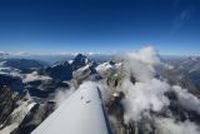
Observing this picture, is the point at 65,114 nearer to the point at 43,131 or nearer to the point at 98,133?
the point at 43,131

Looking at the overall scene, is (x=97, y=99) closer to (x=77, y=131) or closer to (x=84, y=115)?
(x=84, y=115)

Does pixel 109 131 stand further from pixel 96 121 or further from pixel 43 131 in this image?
pixel 43 131

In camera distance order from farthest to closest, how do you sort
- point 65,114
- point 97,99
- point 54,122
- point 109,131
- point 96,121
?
point 97,99 → point 65,114 → point 54,122 → point 96,121 → point 109,131

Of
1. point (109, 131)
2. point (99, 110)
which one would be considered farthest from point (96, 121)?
point (99, 110)

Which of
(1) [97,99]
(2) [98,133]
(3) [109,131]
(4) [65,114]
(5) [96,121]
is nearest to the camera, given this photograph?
(2) [98,133]

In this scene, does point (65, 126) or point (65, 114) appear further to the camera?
point (65, 114)

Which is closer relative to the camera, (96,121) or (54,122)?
(96,121)

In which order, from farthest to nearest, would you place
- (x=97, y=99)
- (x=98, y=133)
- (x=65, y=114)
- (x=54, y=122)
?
(x=97, y=99), (x=65, y=114), (x=54, y=122), (x=98, y=133)

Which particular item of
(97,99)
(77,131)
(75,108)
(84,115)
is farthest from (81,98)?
(77,131)


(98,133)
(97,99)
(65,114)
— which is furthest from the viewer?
(97,99)
